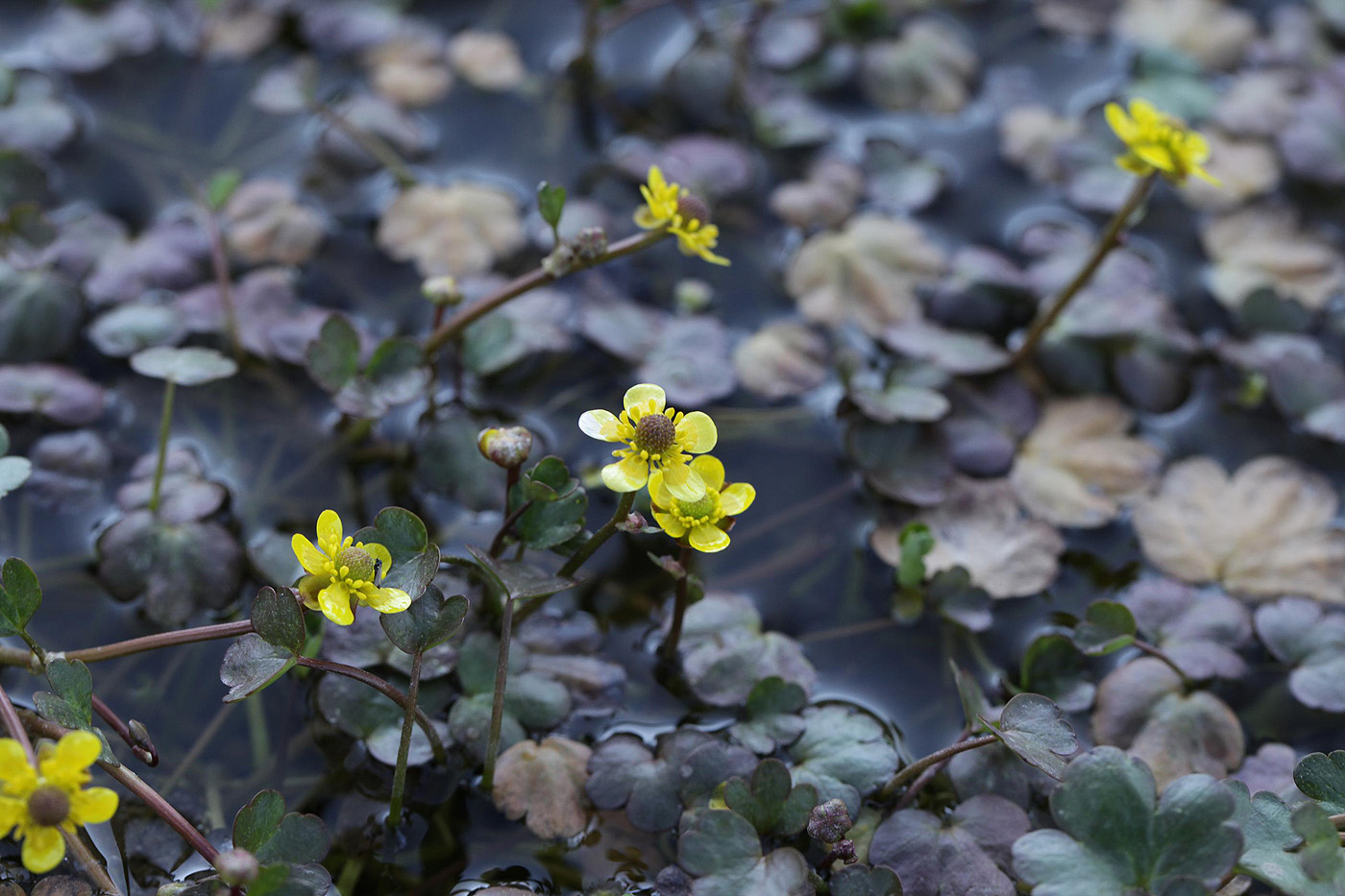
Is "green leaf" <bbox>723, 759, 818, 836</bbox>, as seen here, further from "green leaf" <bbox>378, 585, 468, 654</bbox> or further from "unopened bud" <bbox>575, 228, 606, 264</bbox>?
"unopened bud" <bbox>575, 228, 606, 264</bbox>

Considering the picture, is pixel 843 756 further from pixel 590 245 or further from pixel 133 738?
pixel 133 738

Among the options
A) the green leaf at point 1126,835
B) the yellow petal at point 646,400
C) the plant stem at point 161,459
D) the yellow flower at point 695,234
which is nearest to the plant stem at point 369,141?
the plant stem at point 161,459

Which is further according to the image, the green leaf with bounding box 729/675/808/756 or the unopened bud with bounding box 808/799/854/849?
the green leaf with bounding box 729/675/808/756

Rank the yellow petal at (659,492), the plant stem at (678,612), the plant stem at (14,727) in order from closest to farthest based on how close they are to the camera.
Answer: the plant stem at (14,727), the yellow petal at (659,492), the plant stem at (678,612)

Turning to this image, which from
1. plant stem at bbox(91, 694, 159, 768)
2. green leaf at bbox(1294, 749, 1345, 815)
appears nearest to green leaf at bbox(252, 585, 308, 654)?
plant stem at bbox(91, 694, 159, 768)

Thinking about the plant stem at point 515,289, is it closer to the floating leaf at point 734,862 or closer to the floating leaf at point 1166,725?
the floating leaf at point 734,862

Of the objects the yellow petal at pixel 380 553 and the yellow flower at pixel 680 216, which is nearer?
the yellow petal at pixel 380 553
